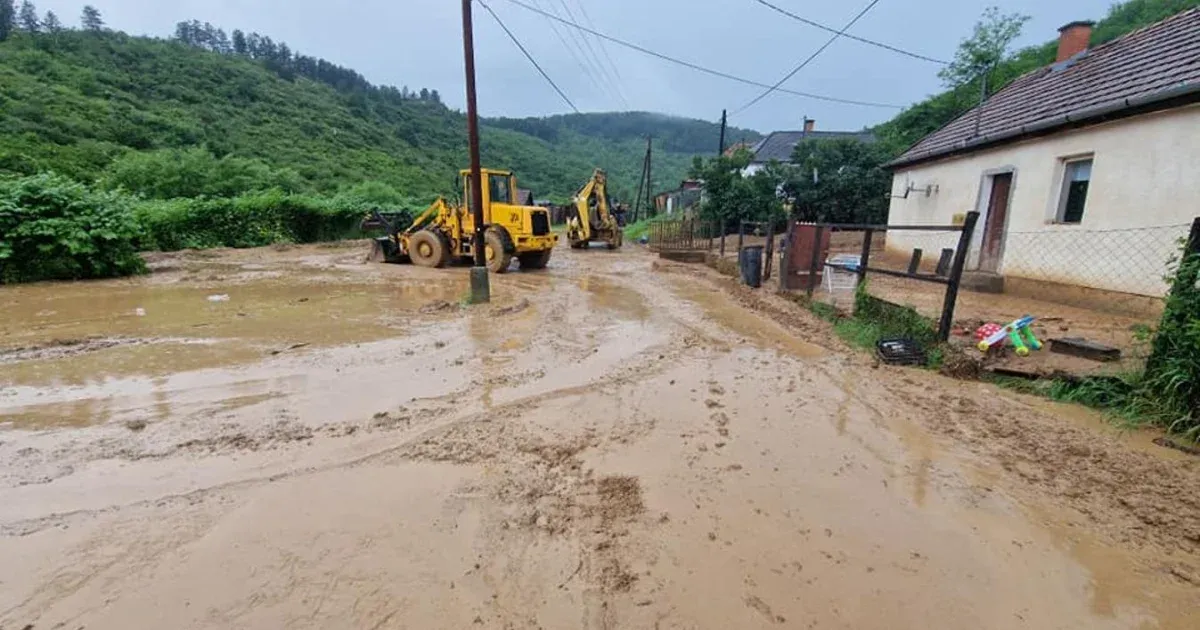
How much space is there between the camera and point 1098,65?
31.0 ft

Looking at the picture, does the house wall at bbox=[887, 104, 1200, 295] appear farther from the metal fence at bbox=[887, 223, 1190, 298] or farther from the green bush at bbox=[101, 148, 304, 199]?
the green bush at bbox=[101, 148, 304, 199]

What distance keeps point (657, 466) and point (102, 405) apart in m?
4.49

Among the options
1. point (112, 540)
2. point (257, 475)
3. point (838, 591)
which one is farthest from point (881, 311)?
point (112, 540)

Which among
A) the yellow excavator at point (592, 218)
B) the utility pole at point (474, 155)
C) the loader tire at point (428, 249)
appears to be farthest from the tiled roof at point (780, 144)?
the utility pole at point (474, 155)

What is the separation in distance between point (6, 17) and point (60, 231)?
6516cm

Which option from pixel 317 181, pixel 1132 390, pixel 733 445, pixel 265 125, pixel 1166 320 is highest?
pixel 265 125

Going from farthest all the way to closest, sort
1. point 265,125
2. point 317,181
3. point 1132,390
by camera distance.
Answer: point 265,125, point 317,181, point 1132,390

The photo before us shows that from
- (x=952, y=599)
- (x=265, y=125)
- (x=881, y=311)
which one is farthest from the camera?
(x=265, y=125)

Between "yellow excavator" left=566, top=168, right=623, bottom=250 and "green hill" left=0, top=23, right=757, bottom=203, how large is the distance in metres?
16.0

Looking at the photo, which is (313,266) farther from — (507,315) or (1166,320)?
(1166,320)

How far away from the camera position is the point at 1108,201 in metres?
7.67

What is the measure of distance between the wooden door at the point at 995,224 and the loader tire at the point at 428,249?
1241cm

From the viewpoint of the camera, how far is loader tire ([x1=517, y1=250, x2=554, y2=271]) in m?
14.4

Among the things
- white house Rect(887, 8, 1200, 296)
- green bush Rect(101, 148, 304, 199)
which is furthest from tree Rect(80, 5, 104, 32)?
white house Rect(887, 8, 1200, 296)
